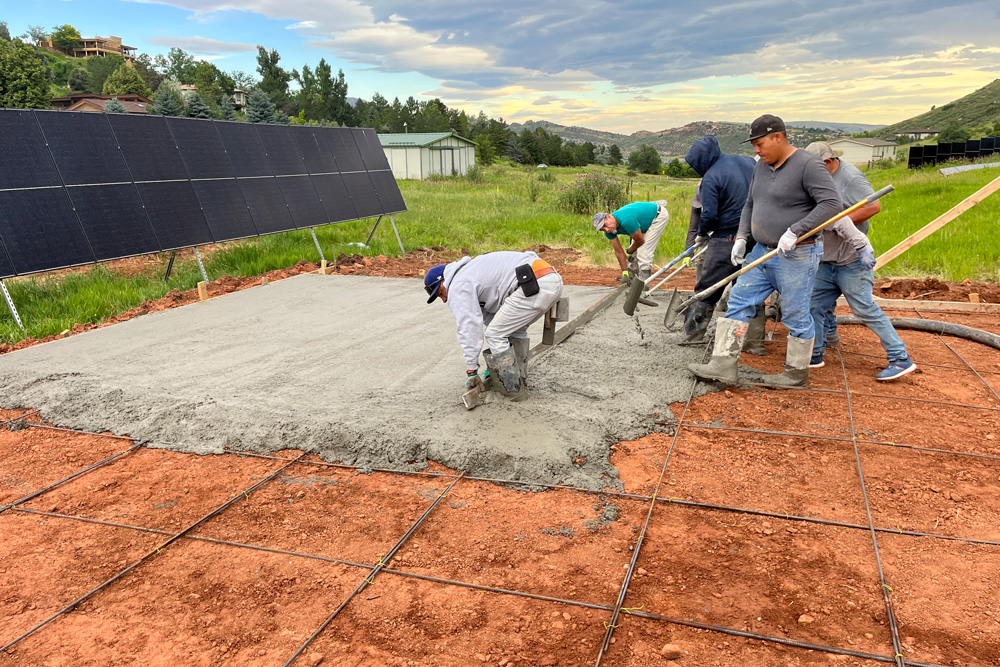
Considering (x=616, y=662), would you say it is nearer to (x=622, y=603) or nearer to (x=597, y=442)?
(x=622, y=603)

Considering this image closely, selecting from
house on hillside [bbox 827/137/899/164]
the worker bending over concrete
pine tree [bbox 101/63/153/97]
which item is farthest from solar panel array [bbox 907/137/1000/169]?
pine tree [bbox 101/63/153/97]

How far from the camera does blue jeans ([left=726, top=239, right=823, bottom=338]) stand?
3760mm

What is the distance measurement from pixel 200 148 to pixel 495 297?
6.40 m

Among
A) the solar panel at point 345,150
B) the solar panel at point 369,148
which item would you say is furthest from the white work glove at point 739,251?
the solar panel at point 369,148

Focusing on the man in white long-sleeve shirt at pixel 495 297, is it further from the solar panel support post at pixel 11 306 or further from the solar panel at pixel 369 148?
the solar panel at pixel 369 148

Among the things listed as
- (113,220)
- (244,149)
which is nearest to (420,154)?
(244,149)

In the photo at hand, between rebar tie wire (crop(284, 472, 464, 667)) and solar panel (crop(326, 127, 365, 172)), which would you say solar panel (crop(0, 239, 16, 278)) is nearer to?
rebar tie wire (crop(284, 472, 464, 667))

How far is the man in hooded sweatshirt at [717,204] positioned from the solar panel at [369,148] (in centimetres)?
764

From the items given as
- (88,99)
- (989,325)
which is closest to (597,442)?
(989,325)

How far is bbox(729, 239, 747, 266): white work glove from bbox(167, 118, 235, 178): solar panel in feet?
22.2

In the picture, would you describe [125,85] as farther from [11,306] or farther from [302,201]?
[11,306]

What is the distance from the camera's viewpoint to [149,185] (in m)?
7.34


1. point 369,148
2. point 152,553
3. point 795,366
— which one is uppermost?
point 369,148

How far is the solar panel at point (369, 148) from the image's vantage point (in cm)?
1123
